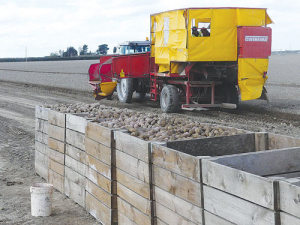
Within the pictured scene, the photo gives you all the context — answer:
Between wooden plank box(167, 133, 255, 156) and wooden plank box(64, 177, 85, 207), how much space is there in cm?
193

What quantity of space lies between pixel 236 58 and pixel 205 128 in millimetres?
9557

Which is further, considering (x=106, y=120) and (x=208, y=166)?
(x=106, y=120)

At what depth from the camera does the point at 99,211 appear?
19.0 ft

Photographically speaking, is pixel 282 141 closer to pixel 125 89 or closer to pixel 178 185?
pixel 178 185

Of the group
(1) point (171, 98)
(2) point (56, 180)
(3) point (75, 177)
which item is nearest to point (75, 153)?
(3) point (75, 177)

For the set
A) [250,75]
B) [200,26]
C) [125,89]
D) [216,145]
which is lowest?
[125,89]

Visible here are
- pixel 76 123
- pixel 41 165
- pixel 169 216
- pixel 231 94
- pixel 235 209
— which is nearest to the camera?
pixel 235 209

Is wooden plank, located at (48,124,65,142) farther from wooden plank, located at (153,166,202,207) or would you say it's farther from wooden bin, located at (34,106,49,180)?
wooden plank, located at (153,166,202,207)

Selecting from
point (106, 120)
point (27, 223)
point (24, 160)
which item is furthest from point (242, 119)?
point (27, 223)

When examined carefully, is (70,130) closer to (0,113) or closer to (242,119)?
(242,119)

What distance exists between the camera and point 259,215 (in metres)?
3.29

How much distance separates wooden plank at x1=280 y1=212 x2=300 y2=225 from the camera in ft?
9.89

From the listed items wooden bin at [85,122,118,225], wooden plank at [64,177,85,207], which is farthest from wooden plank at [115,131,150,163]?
wooden plank at [64,177,85,207]

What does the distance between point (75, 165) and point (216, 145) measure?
7.42ft
